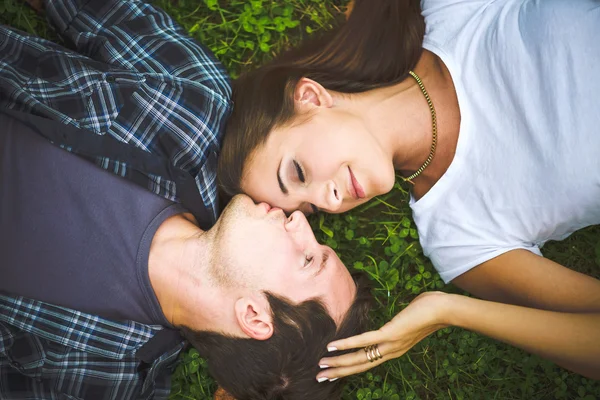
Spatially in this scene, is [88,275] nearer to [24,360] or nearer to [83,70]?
[24,360]

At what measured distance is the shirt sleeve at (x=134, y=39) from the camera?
9.35 ft

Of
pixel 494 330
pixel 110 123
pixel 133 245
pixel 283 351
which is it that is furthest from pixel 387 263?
pixel 110 123

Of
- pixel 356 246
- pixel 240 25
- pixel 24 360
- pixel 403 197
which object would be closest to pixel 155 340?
pixel 24 360

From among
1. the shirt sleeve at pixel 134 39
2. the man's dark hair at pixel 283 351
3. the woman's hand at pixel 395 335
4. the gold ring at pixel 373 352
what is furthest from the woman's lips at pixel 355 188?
the shirt sleeve at pixel 134 39

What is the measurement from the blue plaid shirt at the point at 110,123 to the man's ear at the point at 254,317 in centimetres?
53

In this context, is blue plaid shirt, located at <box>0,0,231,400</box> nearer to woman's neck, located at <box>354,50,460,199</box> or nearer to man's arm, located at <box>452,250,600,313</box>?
woman's neck, located at <box>354,50,460,199</box>

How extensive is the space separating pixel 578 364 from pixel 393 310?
1.08 m

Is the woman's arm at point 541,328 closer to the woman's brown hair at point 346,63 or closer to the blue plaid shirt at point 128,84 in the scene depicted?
the woman's brown hair at point 346,63

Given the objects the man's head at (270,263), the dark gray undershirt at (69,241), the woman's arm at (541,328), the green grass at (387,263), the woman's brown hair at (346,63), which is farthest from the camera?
the green grass at (387,263)

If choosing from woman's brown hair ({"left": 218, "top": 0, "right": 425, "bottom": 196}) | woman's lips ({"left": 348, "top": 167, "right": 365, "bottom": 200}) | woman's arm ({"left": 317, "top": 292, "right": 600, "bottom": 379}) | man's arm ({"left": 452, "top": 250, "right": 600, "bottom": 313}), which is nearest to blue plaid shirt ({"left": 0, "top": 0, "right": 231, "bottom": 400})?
woman's brown hair ({"left": 218, "top": 0, "right": 425, "bottom": 196})

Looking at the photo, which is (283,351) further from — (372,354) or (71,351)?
(71,351)

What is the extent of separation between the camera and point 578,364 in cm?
258

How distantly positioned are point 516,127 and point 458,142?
29 centimetres

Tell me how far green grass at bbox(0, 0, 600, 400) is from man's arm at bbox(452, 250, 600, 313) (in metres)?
0.49
